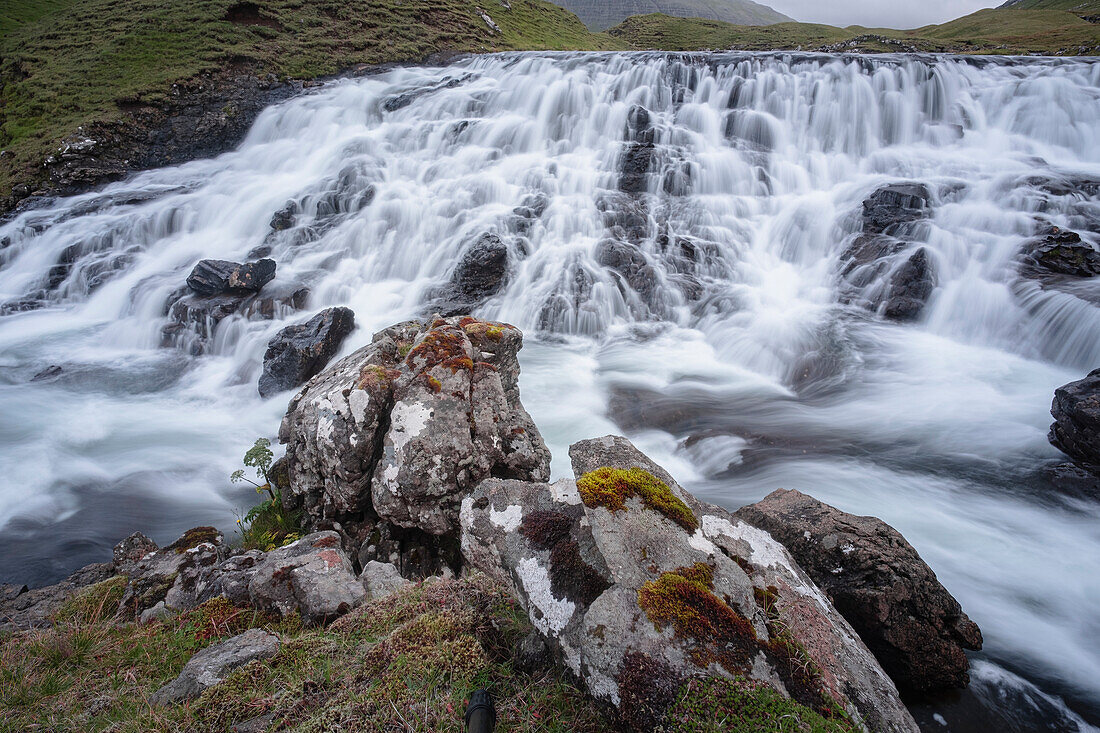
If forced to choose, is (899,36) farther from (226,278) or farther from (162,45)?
(226,278)

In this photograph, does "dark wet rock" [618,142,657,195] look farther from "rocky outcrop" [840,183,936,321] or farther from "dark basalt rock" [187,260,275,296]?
"dark basalt rock" [187,260,275,296]

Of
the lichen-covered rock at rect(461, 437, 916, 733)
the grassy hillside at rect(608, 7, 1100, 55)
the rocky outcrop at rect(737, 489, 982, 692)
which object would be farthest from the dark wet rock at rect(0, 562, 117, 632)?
the grassy hillside at rect(608, 7, 1100, 55)

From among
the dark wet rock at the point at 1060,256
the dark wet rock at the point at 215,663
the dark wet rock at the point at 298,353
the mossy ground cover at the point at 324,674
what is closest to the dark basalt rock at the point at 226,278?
the dark wet rock at the point at 298,353

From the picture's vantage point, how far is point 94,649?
401cm

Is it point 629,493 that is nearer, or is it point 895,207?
point 629,493

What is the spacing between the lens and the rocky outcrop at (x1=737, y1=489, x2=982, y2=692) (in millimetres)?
3904

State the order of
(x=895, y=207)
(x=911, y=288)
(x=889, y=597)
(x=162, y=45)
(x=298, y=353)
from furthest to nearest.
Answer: (x=162, y=45) < (x=895, y=207) < (x=911, y=288) < (x=298, y=353) < (x=889, y=597)

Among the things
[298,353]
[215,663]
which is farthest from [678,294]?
[215,663]

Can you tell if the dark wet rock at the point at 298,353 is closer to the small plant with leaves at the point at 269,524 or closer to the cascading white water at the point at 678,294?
Result: the cascading white water at the point at 678,294

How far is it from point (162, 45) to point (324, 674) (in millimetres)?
36215

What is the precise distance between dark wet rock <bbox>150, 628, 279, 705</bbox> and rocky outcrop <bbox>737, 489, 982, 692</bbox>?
13.6 feet

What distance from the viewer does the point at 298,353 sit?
1016cm

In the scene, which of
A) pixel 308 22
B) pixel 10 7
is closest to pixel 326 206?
pixel 308 22

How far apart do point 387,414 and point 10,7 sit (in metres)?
53.0
